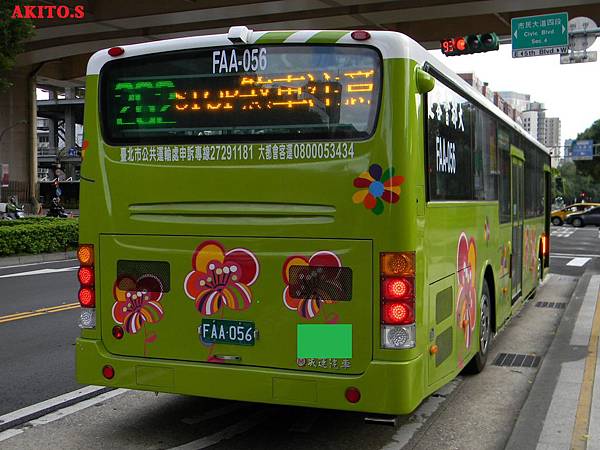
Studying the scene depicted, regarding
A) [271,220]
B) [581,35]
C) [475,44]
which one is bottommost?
[271,220]

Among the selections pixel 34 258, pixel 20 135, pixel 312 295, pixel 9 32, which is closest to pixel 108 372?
pixel 312 295

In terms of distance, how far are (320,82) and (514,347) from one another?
5.39 meters

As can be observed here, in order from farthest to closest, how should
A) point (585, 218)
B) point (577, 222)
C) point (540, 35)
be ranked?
point (577, 222) < point (585, 218) < point (540, 35)

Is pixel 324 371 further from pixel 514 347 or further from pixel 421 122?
pixel 514 347

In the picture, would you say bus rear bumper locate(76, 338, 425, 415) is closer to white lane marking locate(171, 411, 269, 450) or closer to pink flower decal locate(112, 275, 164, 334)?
pink flower decal locate(112, 275, 164, 334)

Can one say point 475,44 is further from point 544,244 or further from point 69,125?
point 69,125

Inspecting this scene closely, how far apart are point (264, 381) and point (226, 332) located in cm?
44

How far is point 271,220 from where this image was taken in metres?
4.70

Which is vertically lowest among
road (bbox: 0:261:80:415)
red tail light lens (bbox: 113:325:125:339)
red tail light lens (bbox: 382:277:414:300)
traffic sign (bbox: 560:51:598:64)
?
road (bbox: 0:261:80:415)

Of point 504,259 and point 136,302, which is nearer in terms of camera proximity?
point 136,302

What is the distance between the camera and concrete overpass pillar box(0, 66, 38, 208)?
137 feet

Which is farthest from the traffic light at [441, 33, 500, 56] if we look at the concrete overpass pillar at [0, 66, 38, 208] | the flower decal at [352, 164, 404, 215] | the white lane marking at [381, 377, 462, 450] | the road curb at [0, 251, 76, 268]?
the concrete overpass pillar at [0, 66, 38, 208]

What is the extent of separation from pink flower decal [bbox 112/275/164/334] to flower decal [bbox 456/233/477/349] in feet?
8.12

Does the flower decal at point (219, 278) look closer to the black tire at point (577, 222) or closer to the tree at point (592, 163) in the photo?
the black tire at point (577, 222)
